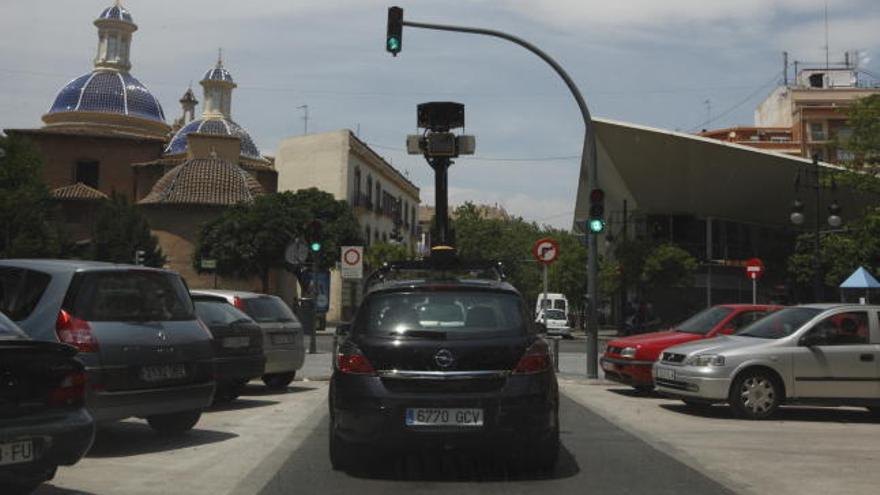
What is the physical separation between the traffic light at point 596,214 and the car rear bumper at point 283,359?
6389 millimetres

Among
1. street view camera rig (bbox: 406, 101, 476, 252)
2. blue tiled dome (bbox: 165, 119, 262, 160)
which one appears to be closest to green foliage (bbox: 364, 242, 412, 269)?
blue tiled dome (bbox: 165, 119, 262, 160)

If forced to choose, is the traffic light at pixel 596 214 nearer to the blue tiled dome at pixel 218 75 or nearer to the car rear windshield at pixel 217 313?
the car rear windshield at pixel 217 313

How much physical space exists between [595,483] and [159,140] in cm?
6143

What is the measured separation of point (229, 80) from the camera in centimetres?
7694

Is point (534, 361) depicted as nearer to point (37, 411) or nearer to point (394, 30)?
point (37, 411)

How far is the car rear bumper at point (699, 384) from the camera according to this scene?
35.9ft

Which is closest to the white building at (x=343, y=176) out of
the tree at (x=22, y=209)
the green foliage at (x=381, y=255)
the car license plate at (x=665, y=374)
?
the green foliage at (x=381, y=255)

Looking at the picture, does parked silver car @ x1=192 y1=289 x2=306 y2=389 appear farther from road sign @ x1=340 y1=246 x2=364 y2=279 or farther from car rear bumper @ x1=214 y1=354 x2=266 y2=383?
road sign @ x1=340 y1=246 x2=364 y2=279

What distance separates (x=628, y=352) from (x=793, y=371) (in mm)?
3105

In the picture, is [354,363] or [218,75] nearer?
[354,363]

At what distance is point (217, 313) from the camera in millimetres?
11547

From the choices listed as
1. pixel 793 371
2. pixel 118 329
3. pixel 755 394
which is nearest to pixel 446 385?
pixel 118 329

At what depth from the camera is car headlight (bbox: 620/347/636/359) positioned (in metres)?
13.6

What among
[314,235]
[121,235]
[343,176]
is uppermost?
[343,176]
